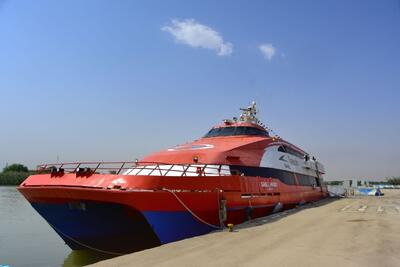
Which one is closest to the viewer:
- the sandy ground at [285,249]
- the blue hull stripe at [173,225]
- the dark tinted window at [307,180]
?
the sandy ground at [285,249]

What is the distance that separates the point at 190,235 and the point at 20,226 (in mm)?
11442

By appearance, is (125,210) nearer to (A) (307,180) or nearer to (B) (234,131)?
(B) (234,131)

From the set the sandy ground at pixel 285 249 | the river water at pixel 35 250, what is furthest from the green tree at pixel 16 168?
the sandy ground at pixel 285 249

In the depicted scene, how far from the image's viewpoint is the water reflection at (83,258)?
11.1m

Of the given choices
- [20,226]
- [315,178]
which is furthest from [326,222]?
[315,178]

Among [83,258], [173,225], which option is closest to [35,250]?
[83,258]

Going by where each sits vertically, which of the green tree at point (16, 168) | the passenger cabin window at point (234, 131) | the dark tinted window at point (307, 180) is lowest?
the dark tinted window at point (307, 180)

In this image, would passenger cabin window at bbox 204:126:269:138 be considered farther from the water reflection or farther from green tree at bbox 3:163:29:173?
green tree at bbox 3:163:29:173

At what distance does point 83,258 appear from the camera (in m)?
11.5

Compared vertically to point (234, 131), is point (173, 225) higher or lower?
lower

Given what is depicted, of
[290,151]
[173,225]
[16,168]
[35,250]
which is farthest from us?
[16,168]

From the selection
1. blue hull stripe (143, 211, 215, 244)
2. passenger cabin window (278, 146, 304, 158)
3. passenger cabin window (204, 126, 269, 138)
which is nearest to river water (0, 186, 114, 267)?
blue hull stripe (143, 211, 215, 244)

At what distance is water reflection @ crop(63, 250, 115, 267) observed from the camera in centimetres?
1106

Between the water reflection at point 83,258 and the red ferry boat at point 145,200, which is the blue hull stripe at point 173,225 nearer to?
the red ferry boat at point 145,200
